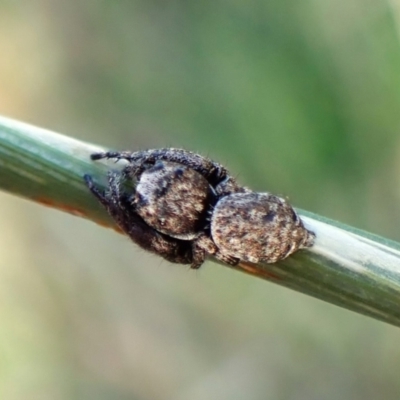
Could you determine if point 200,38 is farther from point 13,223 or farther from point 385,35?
point 13,223

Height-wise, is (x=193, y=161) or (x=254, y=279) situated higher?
(x=193, y=161)

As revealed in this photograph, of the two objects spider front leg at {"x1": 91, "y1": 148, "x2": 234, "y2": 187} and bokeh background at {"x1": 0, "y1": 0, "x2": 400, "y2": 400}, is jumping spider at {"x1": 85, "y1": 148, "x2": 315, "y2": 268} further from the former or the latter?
bokeh background at {"x1": 0, "y1": 0, "x2": 400, "y2": 400}

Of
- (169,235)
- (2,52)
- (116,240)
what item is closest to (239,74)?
(116,240)

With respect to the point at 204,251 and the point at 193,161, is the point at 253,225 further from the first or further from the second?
the point at 193,161

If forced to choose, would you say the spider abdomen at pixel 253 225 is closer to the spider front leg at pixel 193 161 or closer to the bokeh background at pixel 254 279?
the spider front leg at pixel 193 161

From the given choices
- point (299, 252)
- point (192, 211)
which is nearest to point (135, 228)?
point (192, 211)
